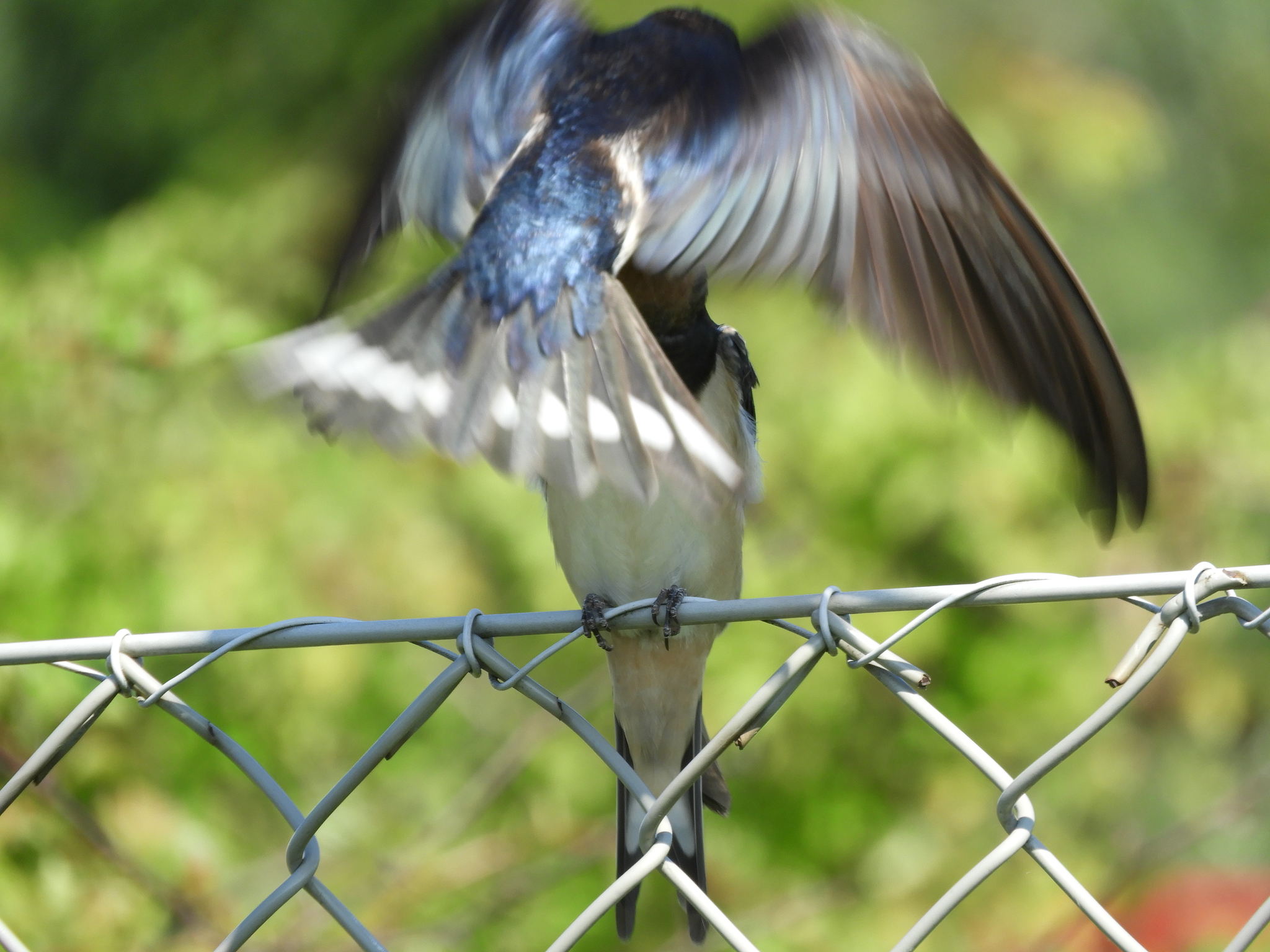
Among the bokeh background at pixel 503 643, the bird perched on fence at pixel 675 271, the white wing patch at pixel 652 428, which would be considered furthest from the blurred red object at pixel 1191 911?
the white wing patch at pixel 652 428

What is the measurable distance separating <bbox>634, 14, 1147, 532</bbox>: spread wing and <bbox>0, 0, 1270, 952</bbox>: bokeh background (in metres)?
0.76

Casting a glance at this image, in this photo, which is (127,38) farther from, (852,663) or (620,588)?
(852,663)

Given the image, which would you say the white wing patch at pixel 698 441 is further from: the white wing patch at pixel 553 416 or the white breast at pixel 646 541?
the white breast at pixel 646 541

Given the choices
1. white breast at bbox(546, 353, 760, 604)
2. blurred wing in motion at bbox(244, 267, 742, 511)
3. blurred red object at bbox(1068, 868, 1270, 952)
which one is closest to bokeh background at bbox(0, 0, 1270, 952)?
blurred red object at bbox(1068, 868, 1270, 952)

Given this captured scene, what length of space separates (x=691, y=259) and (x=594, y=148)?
1.22 feet

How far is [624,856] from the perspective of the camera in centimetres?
172

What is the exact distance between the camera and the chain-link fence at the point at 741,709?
762mm

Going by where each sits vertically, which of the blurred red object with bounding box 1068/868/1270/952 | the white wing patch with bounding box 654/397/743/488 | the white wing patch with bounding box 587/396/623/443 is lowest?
the blurred red object with bounding box 1068/868/1270/952

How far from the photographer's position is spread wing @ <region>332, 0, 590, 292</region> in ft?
5.73

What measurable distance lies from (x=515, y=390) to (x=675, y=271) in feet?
0.78

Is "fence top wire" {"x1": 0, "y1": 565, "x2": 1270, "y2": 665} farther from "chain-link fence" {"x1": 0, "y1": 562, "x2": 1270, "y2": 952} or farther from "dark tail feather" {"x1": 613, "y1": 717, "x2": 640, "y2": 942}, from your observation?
"dark tail feather" {"x1": 613, "y1": 717, "x2": 640, "y2": 942}

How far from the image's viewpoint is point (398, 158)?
5.79 ft

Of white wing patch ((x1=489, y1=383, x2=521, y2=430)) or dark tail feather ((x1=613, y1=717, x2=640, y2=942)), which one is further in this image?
dark tail feather ((x1=613, y1=717, x2=640, y2=942))

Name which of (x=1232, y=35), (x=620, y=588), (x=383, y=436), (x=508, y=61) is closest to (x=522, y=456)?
(x=383, y=436)
